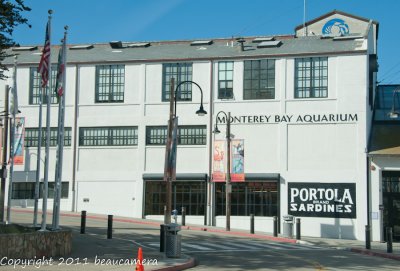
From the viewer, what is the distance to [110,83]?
3991cm

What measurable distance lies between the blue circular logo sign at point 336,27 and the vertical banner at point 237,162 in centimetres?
2548

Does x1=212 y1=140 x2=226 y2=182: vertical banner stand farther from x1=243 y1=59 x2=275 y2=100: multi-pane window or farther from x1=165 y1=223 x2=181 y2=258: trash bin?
x1=165 y1=223 x2=181 y2=258: trash bin

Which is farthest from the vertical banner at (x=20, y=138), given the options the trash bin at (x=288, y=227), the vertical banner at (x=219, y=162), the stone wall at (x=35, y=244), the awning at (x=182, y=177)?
the stone wall at (x=35, y=244)

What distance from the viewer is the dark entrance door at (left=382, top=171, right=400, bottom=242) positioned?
35.4 m

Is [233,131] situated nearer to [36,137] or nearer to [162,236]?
[36,137]

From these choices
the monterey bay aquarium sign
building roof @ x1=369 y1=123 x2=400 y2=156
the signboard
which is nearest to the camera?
building roof @ x1=369 y1=123 x2=400 y2=156

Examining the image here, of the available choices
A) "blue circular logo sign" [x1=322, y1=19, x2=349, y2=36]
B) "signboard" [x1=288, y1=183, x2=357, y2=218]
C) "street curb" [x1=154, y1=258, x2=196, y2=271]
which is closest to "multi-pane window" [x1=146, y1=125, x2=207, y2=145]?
"signboard" [x1=288, y1=183, x2=357, y2=218]

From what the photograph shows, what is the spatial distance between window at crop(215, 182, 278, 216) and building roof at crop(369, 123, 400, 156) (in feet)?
21.5

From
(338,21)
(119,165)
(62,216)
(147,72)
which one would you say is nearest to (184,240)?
(62,216)

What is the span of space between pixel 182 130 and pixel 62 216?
9.48m

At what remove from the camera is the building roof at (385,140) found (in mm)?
34938

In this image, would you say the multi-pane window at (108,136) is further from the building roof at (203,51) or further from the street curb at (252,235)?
the street curb at (252,235)

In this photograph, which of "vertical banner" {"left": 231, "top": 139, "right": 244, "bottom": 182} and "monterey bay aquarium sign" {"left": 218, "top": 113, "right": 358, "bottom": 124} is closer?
"monterey bay aquarium sign" {"left": 218, "top": 113, "right": 358, "bottom": 124}

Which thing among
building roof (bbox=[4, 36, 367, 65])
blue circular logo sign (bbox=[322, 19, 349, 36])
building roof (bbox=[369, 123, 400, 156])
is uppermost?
blue circular logo sign (bbox=[322, 19, 349, 36])
